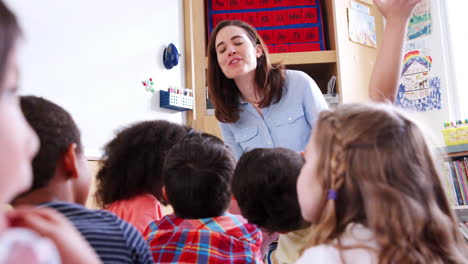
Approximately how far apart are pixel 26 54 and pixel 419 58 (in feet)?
8.07

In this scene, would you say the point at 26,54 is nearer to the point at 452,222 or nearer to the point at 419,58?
the point at 452,222

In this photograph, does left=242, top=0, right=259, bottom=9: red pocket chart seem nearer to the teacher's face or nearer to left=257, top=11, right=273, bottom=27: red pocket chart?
left=257, top=11, right=273, bottom=27: red pocket chart

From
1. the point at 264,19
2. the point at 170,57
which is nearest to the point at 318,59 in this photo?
the point at 264,19

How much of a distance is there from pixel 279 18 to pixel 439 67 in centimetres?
114

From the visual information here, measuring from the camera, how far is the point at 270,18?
263 cm

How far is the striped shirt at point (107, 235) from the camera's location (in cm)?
64

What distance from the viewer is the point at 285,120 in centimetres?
189

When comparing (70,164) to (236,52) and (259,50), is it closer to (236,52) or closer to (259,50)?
(236,52)

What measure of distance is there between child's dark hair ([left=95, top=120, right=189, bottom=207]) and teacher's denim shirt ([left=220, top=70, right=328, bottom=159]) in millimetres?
666

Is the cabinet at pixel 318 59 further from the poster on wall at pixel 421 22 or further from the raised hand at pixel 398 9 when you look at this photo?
the raised hand at pixel 398 9

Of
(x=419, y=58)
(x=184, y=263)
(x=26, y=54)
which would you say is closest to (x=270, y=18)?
(x=419, y=58)

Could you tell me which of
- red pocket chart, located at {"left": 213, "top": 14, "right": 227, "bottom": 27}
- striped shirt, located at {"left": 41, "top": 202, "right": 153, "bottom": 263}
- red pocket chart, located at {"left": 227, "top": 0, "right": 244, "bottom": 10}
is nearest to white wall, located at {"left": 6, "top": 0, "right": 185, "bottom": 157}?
red pocket chart, located at {"left": 213, "top": 14, "right": 227, "bottom": 27}

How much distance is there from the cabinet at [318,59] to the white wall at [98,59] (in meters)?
0.13

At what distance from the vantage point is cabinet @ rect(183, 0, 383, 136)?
2.47 metres
